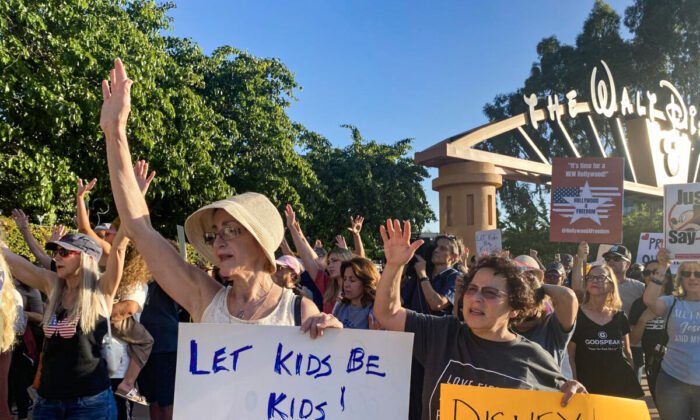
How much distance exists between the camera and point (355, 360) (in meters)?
2.03

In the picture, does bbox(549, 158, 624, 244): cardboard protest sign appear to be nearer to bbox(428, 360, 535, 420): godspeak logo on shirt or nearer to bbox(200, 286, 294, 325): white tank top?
bbox(428, 360, 535, 420): godspeak logo on shirt

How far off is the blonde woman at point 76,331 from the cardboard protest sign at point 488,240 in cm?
730

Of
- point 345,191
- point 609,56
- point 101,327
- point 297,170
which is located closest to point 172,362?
point 101,327

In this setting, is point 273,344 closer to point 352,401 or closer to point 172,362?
point 352,401

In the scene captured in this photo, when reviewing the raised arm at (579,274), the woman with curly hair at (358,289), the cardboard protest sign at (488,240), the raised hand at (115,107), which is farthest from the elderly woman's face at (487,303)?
the cardboard protest sign at (488,240)

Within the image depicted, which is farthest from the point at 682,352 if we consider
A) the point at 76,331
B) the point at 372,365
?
→ the point at 76,331

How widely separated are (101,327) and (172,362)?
1.45m

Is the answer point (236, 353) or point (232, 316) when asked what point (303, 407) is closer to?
point (236, 353)

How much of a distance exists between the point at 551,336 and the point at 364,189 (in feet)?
75.4

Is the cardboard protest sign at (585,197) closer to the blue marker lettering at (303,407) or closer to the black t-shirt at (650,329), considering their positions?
the black t-shirt at (650,329)

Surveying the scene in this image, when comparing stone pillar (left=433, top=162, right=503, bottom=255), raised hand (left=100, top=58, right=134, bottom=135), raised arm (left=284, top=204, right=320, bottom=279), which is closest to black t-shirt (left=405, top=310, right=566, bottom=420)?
raised hand (left=100, top=58, right=134, bottom=135)

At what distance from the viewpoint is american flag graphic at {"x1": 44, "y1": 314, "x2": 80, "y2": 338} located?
2.99 metres

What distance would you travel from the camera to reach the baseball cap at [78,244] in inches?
120

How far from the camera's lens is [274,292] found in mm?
2203
